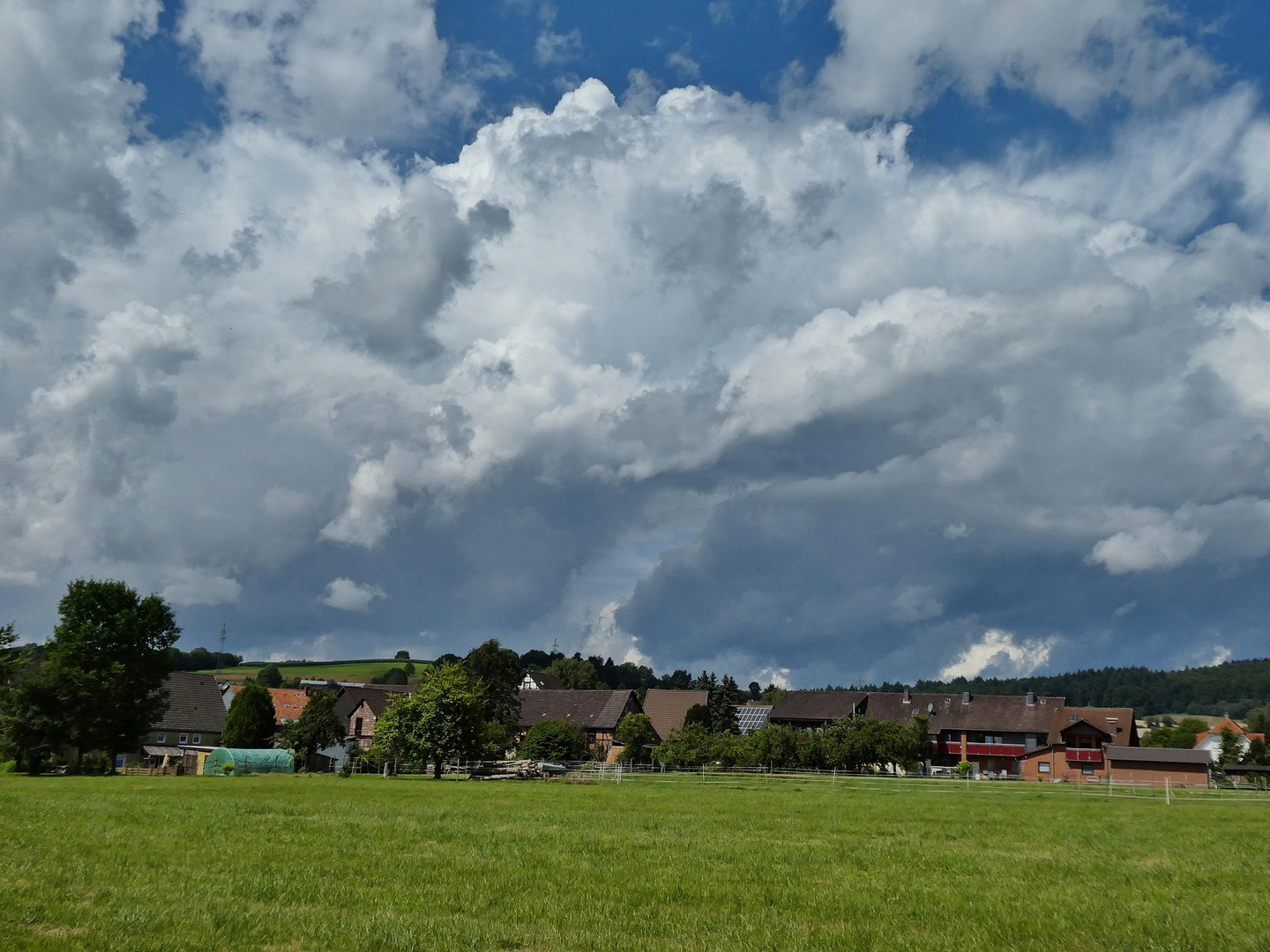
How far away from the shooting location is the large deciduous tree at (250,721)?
320 ft

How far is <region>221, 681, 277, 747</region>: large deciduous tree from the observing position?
9769 centimetres

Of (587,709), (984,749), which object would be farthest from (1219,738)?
(587,709)

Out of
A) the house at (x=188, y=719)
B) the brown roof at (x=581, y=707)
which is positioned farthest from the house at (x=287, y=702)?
the brown roof at (x=581, y=707)

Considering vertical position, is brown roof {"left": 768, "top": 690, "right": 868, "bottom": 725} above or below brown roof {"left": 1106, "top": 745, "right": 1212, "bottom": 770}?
above

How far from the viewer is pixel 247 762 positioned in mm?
73938

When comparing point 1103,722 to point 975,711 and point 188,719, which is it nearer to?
point 975,711

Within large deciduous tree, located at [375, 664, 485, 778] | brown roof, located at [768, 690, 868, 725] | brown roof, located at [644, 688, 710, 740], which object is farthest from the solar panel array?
Result: large deciduous tree, located at [375, 664, 485, 778]

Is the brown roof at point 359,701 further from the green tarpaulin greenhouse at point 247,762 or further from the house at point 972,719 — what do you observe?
the house at point 972,719

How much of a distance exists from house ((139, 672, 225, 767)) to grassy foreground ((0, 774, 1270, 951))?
81.4m

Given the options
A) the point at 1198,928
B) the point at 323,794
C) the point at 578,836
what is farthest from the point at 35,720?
the point at 1198,928

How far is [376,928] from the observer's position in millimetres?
11547

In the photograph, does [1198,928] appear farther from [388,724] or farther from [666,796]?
[388,724]

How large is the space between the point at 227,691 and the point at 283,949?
15588 centimetres

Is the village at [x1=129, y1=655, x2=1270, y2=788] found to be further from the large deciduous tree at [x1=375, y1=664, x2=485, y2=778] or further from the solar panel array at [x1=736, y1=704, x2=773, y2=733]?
the large deciduous tree at [x1=375, y1=664, x2=485, y2=778]
